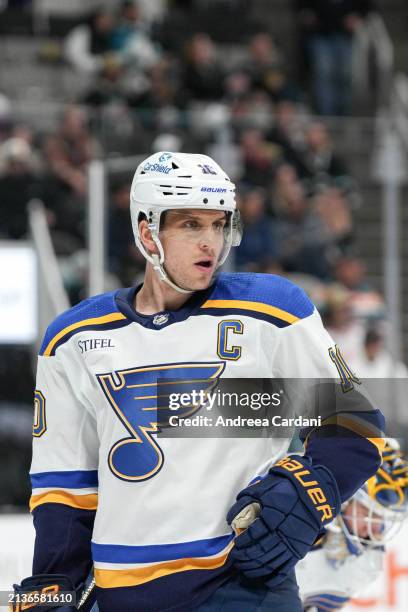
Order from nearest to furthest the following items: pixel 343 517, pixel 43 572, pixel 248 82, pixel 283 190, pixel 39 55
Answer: pixel 43 572 → pixel 343 517 → pixel 283 190 → pixel 248 82 → pixel 39 55

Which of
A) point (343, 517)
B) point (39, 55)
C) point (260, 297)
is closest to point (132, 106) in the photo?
point (39, 55)

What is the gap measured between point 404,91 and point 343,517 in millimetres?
4205

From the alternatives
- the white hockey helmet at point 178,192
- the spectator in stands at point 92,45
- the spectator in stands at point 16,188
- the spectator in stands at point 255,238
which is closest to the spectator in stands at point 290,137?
the spectator in stands at point 255,238

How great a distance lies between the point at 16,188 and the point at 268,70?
11.4 ft

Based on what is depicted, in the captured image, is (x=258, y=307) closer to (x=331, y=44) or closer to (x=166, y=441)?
(x=166, y=441)

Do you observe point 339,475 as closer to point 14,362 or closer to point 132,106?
point 14,362

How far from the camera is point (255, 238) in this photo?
5688 millimetres

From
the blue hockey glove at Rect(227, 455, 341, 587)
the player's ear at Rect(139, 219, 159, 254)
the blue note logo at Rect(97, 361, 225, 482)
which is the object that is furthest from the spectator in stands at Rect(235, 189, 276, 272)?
the blue hockey glove at Rect(227, 455, 341, 587)

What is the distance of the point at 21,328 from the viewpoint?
5836 mm

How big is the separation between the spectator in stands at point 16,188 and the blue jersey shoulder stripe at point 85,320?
11.9ft

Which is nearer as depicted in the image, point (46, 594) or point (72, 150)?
point (46, 594)

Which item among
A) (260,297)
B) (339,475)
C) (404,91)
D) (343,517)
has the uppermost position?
(404,91)

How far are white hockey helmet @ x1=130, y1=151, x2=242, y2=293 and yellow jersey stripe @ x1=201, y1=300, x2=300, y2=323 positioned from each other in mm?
74

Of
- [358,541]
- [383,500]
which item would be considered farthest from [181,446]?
[358,541]
